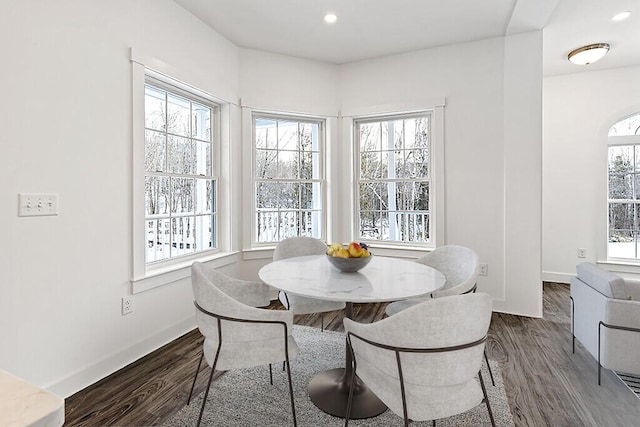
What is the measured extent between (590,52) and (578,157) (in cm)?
140

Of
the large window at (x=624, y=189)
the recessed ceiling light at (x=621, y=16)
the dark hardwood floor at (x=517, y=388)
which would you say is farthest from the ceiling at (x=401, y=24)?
the dark hardwood floor at (x=517, y=388)

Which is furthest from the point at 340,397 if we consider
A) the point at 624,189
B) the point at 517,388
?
the point at 624,189

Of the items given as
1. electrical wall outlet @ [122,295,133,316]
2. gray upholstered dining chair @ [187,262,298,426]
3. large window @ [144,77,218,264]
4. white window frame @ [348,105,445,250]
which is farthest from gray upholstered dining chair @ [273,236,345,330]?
white window frame @ [348,105,445,250]

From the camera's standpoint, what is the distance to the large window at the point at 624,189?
14.2ft

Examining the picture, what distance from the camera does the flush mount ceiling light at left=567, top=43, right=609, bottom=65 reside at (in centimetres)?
359

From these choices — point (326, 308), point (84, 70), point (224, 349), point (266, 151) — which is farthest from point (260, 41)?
point (224, 349)

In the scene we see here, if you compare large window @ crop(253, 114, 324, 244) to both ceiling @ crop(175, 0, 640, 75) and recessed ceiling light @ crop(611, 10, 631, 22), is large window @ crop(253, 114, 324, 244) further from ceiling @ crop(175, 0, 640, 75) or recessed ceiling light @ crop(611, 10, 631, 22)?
recessed ceiling light @ crop(611, 10, 631, 22)

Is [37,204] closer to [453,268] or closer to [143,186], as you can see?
[143,186]

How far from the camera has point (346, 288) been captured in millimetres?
1732

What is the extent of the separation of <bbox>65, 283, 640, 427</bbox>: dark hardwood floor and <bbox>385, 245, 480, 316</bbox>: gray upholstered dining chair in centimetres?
66

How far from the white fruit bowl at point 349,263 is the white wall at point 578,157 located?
12.6ft

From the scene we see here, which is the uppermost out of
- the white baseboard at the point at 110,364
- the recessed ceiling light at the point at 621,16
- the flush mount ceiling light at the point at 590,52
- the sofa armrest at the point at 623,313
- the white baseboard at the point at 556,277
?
the recessed ceiling light at the point at 621,16

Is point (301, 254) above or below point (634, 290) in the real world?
above

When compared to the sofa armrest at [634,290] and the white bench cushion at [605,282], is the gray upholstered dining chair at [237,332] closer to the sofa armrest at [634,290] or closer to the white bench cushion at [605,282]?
the white bench cushion at [605,282]
